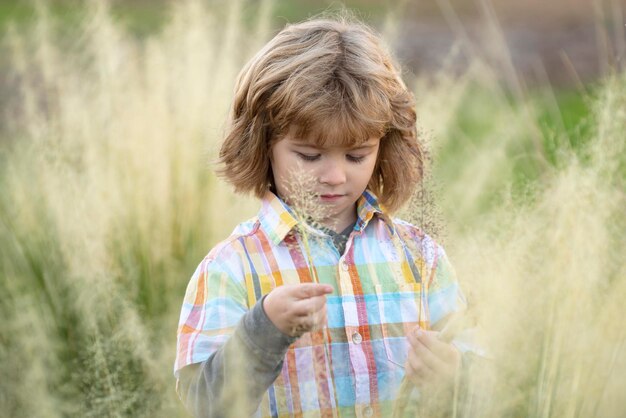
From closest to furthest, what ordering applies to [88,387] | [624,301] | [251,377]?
[624,301], [251,377], [88,387]

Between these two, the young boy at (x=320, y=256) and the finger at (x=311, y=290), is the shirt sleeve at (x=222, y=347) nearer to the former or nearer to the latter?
the young boy at (x=320, y=256)

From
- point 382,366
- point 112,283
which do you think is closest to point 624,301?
point 382,366

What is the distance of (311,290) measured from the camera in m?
1.59

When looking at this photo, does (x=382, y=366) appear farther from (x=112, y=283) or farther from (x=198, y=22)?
(x=198, y=22)

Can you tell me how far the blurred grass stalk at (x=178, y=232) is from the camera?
63.7 inches

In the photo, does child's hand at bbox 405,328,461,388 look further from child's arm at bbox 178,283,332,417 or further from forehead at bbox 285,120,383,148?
forehead at bbox 285,120,383,148

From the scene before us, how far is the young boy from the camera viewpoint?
1.99 metres

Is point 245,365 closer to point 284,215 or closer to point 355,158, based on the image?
point 284,215

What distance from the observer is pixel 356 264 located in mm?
2137

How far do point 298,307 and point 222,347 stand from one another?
30 cm

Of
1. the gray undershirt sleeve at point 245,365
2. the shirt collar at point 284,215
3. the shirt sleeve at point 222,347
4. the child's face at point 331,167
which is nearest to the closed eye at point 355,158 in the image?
the child's face at point 331,167

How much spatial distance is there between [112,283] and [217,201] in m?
0.62

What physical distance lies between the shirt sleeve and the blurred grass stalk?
0.07m

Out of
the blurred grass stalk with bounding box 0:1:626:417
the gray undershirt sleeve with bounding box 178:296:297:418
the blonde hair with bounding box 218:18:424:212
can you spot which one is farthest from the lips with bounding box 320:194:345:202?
the gray undershirt sleeve with bounding box 178:296:297:418
